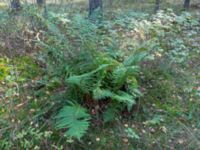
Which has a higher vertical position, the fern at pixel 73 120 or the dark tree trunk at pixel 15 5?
the dark tree trunk at pixel 15 5

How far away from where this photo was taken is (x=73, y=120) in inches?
112

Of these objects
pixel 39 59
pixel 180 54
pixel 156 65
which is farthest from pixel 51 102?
pixel 180 54

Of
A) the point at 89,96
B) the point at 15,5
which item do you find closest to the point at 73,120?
the point at 89,96

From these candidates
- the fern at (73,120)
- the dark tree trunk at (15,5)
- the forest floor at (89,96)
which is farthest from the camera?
the dark tree trunk at (15,5)

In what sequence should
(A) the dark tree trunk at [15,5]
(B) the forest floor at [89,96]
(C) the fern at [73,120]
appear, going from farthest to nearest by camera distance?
(A) the dark tree trunk at [15,5]
(B) the forest floor at [89,96]
(C) the fern at [73,120]

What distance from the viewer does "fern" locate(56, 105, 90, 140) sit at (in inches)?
107

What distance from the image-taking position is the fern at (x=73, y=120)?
2711 millimetres

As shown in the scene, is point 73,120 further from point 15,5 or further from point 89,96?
point 15,5

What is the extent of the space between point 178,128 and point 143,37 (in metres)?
1.69

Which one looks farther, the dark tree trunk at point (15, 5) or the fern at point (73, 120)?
the dark tree trunk at point (15, 5)

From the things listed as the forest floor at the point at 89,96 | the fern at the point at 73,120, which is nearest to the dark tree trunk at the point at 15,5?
the forest floor at the point at 89,96

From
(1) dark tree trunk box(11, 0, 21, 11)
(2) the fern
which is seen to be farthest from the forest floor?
(1) dark tree trunk box(11, 0, 21, 11)

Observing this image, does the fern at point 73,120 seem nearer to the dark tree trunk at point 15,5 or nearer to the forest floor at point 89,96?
the forest floor at point 89,96

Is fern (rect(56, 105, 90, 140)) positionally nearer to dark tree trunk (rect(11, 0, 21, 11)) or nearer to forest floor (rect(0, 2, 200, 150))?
forest floor (rect(0, 2, 200, 150))
